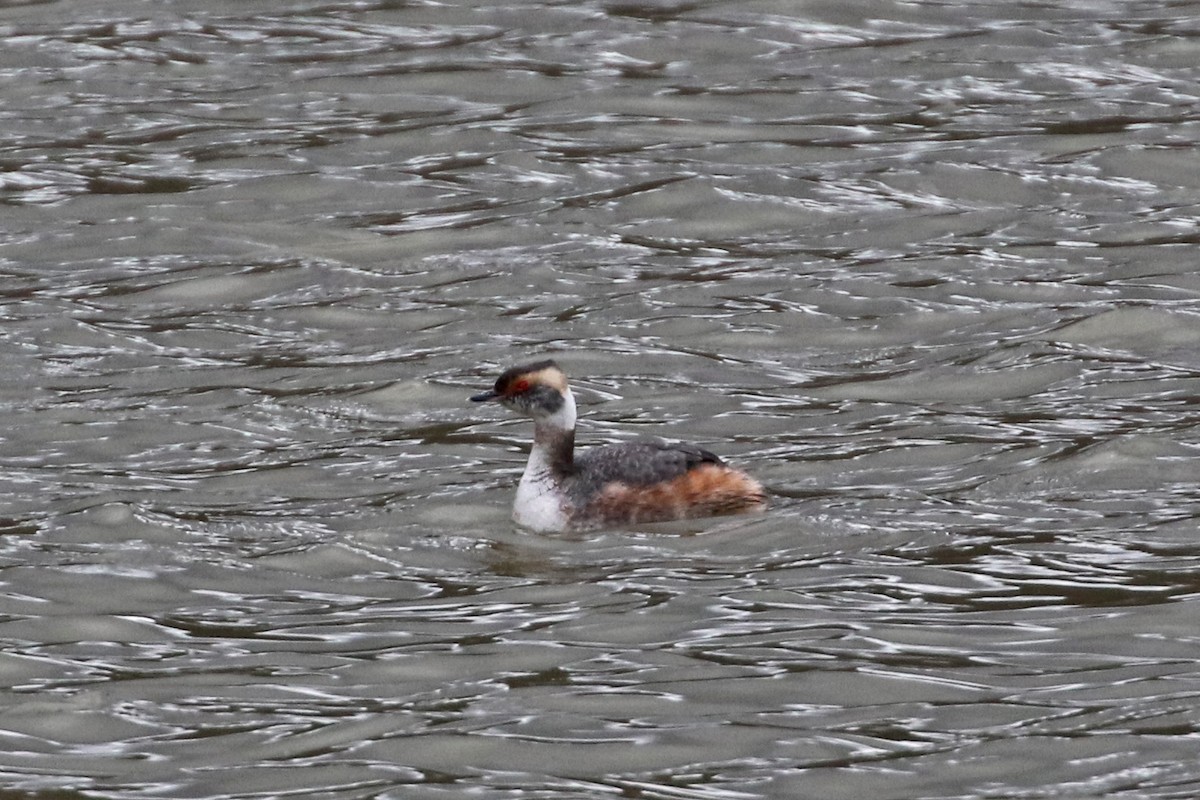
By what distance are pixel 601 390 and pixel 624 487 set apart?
210cm

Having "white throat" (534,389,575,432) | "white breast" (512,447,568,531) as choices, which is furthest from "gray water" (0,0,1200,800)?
"white throat" (534,389,575,432)

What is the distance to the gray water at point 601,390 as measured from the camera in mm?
7762

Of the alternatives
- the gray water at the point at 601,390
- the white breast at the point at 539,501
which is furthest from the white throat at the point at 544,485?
the gray water at the point at 601,390

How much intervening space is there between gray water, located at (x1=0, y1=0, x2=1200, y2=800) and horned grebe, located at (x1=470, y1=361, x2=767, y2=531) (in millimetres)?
139

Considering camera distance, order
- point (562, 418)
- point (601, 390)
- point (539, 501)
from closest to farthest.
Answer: point (539, 501) < point (562, 418) < point (601, 390)

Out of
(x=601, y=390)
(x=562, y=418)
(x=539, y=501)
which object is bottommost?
(x=601, y=390)

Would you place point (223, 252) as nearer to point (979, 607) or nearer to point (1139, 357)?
point (1139, 357)

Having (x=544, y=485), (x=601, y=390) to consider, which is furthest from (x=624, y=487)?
(x=601, y=390)

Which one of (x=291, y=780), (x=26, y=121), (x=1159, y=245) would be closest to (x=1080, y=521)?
(x=291, y=780)

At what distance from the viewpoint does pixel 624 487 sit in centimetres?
1005

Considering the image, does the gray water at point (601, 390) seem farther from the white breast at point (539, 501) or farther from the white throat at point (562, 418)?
the white throat at point (562, 418)

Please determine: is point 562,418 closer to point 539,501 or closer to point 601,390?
point 539,501

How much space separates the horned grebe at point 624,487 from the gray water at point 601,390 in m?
0.14

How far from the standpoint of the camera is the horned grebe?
9930 mm
